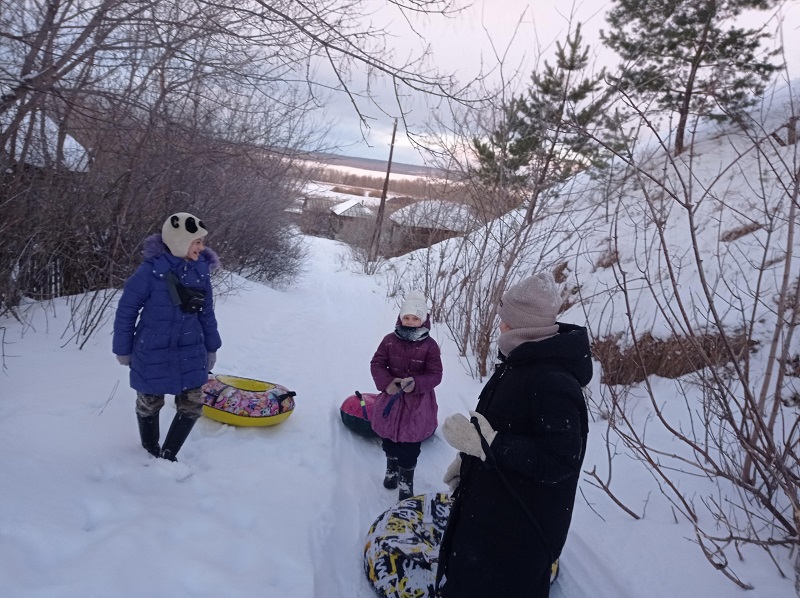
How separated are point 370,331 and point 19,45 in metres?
7.00

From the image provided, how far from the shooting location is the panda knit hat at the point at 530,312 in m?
2.03

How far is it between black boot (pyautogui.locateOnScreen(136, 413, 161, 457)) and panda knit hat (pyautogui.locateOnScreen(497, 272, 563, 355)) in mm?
2358

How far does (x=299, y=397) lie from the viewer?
5.40 m

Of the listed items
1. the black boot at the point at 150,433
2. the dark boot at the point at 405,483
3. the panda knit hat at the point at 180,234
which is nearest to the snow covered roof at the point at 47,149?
the panda knit hat at the point at 180,234

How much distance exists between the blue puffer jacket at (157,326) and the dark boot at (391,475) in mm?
1614

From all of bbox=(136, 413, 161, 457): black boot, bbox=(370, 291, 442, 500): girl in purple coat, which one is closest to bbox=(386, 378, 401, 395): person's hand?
bbox=(370, 291, 442, 500): girl in purple coat

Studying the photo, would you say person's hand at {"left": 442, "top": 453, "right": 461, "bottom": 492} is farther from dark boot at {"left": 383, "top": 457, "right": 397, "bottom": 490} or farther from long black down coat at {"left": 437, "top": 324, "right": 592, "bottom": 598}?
dark boot at {"left": 383, "top": 457, "right": 397, "bottom": 490}

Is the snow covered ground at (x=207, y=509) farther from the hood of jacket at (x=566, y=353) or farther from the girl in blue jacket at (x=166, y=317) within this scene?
the hood of jacket at (x=566, y=353)

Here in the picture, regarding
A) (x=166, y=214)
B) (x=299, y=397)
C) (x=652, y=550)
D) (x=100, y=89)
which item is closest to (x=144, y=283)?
(x=100, y=89)

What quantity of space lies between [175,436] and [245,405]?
1018 mm

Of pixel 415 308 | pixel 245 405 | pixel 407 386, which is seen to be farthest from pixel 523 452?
pixel 245 405

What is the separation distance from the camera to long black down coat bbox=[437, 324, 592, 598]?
1.85 meters

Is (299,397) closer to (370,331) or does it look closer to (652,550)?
(652,550)

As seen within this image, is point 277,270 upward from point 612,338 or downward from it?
downward
